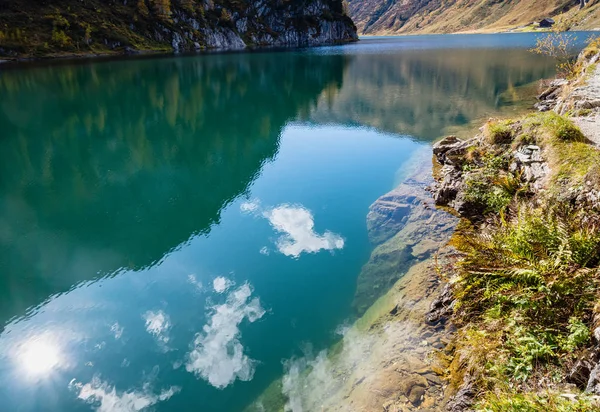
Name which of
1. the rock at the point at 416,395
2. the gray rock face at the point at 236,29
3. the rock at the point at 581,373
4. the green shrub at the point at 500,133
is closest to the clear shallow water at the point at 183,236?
the rock at the point at 416,395

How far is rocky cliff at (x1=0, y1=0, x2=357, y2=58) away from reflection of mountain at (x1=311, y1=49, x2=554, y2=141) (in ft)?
268

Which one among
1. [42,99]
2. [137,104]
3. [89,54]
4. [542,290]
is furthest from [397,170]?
[89,54]

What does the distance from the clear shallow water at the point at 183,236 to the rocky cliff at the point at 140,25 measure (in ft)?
237

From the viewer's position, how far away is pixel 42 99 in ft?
157

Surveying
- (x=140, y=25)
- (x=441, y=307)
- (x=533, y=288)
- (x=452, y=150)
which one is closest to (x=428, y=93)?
(x=452, y=150)

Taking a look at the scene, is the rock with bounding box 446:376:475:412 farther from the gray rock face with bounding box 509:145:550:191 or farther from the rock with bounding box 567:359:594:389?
the gray rock face with bounding box 509:145:550:191

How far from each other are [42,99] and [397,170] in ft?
154

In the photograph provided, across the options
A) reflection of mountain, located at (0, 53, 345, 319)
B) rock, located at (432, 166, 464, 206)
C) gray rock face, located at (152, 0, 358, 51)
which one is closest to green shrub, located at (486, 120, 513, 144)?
rock, located at (432, 166, 464, 206)

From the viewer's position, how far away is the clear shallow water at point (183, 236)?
1032 centimetres

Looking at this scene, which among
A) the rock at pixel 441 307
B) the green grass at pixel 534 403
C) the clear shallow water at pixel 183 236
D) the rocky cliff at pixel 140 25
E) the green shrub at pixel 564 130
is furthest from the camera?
the rocky cliff at pixel 140 25

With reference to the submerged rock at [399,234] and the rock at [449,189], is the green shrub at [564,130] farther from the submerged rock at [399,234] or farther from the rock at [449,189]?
the submerged rock at [399,234]

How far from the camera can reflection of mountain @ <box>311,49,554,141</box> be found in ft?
117

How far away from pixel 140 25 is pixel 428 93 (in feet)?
398

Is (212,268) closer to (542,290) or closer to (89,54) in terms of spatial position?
(542,290)
